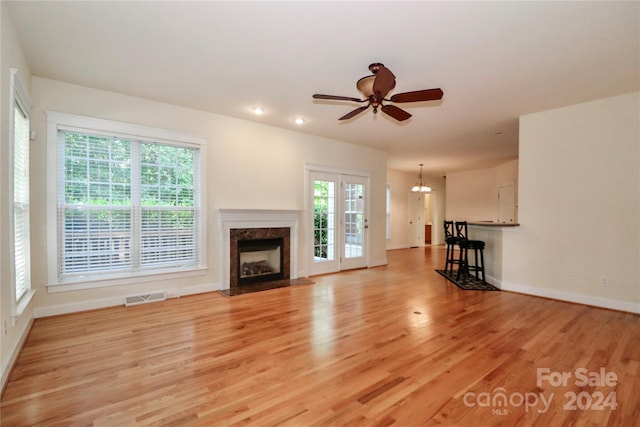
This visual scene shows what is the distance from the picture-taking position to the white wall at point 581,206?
149 inches

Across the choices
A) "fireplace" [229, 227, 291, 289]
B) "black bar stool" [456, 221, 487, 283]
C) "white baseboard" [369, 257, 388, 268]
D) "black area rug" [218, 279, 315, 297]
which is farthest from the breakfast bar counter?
"fireplace" [229, 227, 291, 289]

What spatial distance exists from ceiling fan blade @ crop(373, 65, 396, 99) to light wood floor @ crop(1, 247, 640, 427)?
7.96 ft

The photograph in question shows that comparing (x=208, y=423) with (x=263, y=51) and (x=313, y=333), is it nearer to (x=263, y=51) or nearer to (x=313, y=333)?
(x=313, y=333)

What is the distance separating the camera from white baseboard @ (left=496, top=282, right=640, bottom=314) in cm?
379

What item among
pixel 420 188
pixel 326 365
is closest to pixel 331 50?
pixel 326 365

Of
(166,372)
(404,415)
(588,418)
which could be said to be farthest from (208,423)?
(588,418)

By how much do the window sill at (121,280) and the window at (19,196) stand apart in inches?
16.3

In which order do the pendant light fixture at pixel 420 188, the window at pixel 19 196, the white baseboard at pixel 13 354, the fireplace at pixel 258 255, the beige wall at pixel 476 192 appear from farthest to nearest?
the pendant light fixture at pixel 420 188
the beige wall at pixel 476 192
the fireplace at pixel 258 255
the window at pixel 19 196
the white baseboard at pixel 13 354

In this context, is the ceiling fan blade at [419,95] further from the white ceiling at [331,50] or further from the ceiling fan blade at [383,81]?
the white ceiling at [331,50]

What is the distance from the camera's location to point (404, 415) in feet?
5.91

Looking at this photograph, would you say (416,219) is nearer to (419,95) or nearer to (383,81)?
(419,95)

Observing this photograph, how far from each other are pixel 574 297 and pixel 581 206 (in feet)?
4.22

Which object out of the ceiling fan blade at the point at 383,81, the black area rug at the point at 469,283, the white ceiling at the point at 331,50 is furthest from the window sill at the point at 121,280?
the black area rug at the point at 469,283

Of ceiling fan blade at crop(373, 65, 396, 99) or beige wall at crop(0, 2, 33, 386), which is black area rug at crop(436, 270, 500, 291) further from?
beige wall at crop(0, 2, 33, 386)
